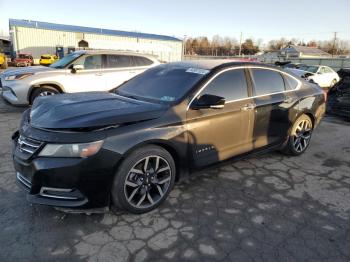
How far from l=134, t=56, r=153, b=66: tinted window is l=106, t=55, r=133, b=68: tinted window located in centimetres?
21

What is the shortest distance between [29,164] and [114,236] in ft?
3.45

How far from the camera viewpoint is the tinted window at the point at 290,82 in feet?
15.7

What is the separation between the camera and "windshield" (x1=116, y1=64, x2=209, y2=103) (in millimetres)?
3602

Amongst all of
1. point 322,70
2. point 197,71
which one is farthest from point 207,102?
point 322,70

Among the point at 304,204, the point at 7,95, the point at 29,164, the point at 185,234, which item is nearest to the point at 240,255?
the point at 185,234

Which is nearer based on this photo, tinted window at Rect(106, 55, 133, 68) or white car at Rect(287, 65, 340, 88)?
tinted window at Rect(106, 55, 133, 68)

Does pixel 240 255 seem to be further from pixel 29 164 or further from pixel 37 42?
pixel 37 42

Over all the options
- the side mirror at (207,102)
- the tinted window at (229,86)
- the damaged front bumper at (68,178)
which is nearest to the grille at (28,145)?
the damaged front bumper at (68,178)

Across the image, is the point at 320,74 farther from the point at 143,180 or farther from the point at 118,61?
the point at 143,180

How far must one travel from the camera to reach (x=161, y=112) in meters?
3.21

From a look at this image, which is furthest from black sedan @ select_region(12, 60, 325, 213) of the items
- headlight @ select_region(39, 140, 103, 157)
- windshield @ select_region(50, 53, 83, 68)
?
windshield @ select_region(50, 53, 83, 68)

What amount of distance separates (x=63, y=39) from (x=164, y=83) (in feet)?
158

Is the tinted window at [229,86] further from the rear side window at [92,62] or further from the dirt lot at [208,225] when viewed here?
the rear side window at [92,62]

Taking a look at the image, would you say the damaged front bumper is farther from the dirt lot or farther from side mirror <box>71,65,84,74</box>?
side mirror <box>71,65,84,74</box>
